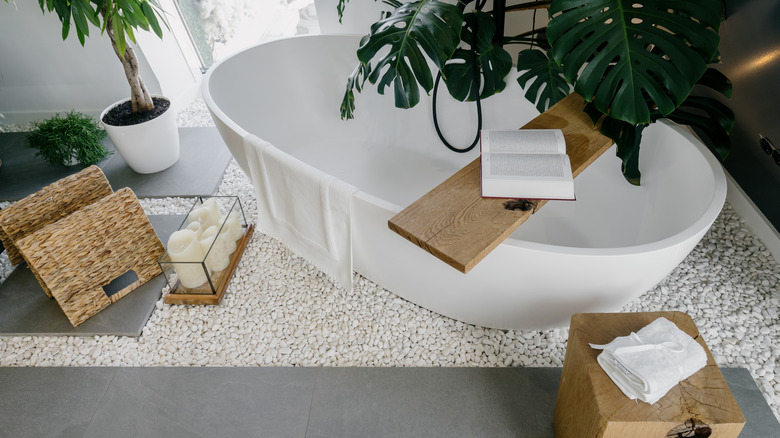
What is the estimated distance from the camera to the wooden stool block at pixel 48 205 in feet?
6.63

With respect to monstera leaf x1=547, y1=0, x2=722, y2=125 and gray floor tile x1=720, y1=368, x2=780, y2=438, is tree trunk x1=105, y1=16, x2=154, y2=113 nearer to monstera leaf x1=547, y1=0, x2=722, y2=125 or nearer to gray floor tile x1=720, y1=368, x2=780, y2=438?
monstera leaf x1=547, y1=0, x2=722, y2=125

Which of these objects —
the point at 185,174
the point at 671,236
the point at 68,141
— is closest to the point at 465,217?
the point at 671,236

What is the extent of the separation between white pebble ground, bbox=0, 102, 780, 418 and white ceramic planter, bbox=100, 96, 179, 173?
1.12 meters

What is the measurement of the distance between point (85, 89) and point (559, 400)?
3.63 m

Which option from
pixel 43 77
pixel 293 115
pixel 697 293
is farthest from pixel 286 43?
pixel 697 293

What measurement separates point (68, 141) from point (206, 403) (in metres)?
1.99

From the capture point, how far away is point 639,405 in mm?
1208

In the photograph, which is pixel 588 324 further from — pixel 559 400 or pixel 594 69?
pixel 594 69

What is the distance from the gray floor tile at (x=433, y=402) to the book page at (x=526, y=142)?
827mm

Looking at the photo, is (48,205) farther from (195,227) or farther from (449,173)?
(449,173)

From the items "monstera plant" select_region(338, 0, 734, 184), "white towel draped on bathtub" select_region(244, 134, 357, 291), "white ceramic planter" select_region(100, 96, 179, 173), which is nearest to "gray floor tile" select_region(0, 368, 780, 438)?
"white towel draped on bathtub" select_region(244, 134, 357, 291)

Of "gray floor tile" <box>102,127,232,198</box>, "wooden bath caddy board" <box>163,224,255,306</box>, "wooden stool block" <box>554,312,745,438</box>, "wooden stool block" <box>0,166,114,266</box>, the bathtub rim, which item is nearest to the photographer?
"wooden stool block" <box>554,312,745,438</box>

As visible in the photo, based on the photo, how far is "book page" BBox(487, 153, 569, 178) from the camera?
147cm

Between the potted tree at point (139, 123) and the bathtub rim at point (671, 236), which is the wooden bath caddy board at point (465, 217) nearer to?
the bathtub rim at point (671, 236)
